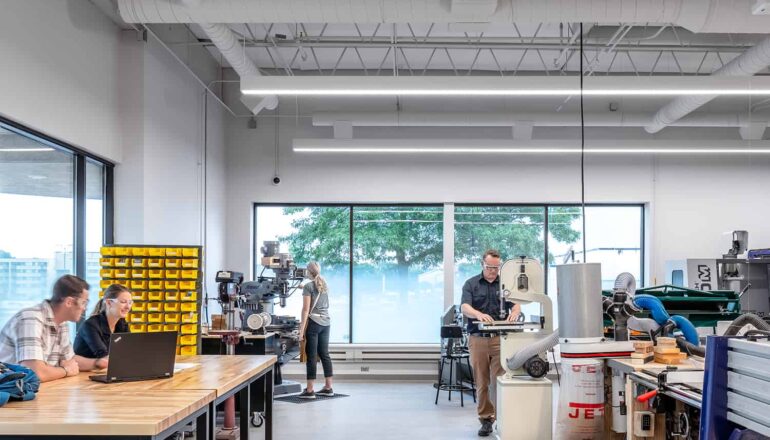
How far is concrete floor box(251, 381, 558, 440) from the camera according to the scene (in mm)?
5887

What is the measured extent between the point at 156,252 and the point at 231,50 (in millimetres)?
2152

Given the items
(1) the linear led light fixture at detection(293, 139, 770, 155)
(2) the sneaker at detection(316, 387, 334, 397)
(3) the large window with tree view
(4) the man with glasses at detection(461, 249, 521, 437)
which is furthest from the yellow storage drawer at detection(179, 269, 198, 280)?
(3) the large window with tree view

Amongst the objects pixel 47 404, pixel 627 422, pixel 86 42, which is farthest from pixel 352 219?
pixel 47 404

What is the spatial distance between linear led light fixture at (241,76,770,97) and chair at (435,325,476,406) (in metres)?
2.94

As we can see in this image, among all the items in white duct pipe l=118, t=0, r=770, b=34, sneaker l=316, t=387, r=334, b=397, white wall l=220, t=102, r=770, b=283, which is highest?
white duct pipe l=118, t=0, r=770, b=34

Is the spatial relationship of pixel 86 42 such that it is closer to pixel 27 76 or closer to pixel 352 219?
pixel 27 76

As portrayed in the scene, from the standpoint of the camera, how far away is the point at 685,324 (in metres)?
4.23

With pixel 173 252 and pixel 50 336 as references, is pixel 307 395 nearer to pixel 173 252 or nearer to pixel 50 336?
pixel 173 252

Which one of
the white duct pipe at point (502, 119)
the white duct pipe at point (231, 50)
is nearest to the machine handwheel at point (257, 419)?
the white duct pipe at point (231, 50)

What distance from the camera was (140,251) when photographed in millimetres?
5766

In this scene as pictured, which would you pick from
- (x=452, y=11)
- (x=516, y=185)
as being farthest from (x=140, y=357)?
(x=516, y=185)

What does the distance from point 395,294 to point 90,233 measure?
15.0 feet

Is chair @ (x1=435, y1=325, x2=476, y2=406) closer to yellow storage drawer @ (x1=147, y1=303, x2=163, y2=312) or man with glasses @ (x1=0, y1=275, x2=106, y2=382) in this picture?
yellow storage drawer @ (x1=147, y1=303, x2=163, y2=312)

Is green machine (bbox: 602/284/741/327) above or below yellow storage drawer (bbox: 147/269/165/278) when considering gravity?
below
